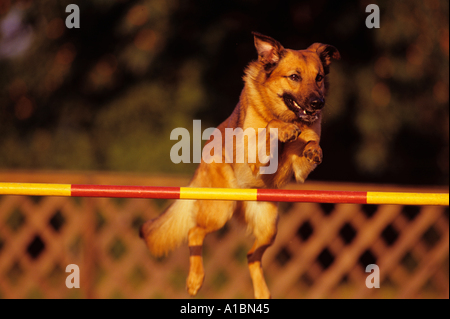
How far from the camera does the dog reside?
225 centimetres

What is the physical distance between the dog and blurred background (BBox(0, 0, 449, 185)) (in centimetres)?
256

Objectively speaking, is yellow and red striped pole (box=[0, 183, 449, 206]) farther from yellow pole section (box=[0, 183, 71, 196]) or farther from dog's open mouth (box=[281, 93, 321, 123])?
dog's open mouth (box=[281, 93, 321, 123])

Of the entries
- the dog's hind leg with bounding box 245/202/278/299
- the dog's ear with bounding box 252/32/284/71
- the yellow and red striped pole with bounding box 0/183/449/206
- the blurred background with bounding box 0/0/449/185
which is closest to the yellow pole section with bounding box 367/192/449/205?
the yellow and red striped pole with bounding box 0/183/449/206

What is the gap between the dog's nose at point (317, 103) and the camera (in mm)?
2113

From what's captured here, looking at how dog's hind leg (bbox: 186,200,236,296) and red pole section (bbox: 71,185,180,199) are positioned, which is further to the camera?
dog's hind leg (bbox: 186,200,236,296)

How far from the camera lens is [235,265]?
585cm

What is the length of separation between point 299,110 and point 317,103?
185mm

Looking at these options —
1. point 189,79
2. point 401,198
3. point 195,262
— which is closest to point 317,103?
point 401,198

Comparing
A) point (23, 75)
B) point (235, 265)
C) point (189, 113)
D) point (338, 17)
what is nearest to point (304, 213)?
point (235, 265)

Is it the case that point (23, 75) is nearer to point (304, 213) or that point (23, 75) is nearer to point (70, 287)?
point (70, 287)

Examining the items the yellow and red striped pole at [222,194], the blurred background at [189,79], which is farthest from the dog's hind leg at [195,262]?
the blurred background at [189,79]

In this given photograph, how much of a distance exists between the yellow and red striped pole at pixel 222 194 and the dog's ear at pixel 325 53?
72cm

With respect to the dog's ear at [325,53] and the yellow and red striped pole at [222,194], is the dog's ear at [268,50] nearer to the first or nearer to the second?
the dog's ear at [325,53]

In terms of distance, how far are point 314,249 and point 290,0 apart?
310 centimetres
